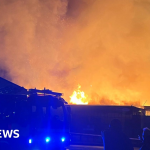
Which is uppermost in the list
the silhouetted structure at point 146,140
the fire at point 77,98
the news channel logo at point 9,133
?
the fire at point 77,98

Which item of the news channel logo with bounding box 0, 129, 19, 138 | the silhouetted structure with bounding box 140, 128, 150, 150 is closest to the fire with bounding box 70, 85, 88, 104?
the news channel logo with bounding box 0, 129, 19, 138

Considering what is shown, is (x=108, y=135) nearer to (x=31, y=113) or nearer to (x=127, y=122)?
(x=31, y=113)

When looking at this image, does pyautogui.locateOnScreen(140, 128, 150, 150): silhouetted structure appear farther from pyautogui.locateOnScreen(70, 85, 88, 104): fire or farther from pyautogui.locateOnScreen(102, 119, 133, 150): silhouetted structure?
pyautogui.locateOnScreen(70, 85, 88, 104): fire

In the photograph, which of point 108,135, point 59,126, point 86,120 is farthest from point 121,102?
point 108,135

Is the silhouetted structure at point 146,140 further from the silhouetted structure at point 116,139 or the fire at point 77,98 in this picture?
the fire at point 77,98

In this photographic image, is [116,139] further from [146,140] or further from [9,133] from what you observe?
[9,133]

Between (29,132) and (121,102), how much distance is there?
3158 centimetres

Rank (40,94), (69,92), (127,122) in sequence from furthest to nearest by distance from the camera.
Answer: (69,92), (127,122), (40,94)

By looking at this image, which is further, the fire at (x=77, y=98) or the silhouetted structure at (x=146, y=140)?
the fire at (x=77, y=98)

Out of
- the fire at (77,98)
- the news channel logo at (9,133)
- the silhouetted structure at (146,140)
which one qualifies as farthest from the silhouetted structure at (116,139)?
the fire at (77,98)

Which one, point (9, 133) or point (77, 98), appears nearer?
point (9, 133)

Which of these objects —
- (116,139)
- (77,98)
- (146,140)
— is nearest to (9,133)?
(116,139)

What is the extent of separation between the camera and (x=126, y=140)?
15.4ft

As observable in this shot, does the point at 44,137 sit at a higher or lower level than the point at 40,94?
lower
